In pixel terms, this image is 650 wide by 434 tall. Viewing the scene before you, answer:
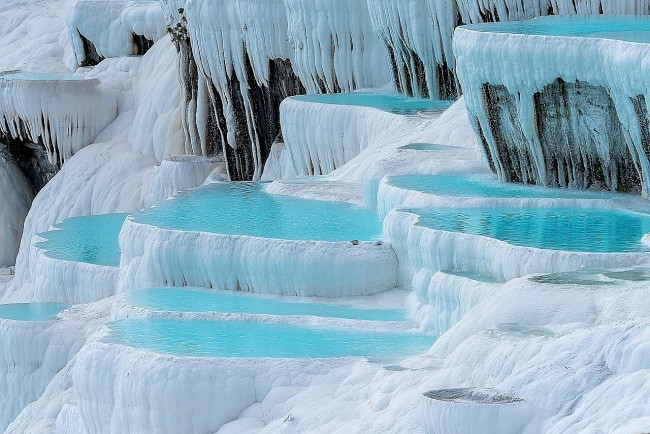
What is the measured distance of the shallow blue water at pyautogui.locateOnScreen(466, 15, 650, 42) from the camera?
13.0 m

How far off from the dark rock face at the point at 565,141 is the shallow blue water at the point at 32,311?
509cm

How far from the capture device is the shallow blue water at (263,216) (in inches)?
538

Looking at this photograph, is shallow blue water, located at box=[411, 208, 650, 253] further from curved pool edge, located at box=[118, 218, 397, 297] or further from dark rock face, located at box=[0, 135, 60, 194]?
dark rock face, located at box=[0, 135, 60, 194]

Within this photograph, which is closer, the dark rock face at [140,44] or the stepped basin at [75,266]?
the stepped basin at [75,266]

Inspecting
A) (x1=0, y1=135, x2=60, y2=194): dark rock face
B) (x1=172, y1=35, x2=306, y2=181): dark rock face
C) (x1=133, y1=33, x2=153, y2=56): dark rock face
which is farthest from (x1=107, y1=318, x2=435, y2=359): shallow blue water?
(x1=133, y1=33, x2=153, y2=56): dark rock face

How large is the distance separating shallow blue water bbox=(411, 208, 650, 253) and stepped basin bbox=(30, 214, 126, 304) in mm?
4984

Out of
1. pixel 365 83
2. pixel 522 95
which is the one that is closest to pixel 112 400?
pixel 522 95

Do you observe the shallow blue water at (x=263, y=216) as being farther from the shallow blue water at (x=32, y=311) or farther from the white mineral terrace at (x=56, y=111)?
the white mineral terrace at (x=56, y=111)

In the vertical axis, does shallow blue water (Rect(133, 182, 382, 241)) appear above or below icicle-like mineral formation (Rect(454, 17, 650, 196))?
below

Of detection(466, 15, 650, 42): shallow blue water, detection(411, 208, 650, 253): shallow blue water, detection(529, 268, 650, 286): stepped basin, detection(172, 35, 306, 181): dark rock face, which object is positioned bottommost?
detection(172, 35, 306, 181): dark rock face

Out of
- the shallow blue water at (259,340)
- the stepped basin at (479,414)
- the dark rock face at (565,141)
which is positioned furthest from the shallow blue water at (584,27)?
the stepped basin at (479,414)

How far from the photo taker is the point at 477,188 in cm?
1362

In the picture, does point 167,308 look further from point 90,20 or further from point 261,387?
point 90,20

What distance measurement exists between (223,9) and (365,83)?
2.25 m
